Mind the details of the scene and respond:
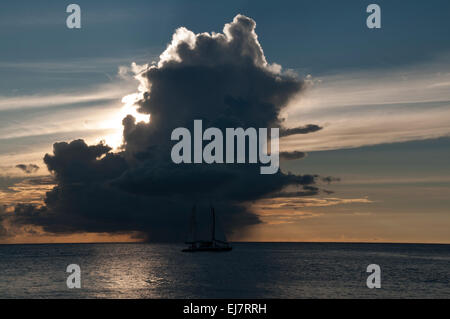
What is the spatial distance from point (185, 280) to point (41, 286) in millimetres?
27127

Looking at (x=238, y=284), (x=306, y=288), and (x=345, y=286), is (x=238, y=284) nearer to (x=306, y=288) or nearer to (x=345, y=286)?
(x=306, y=288)

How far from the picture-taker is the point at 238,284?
85.1 metres
